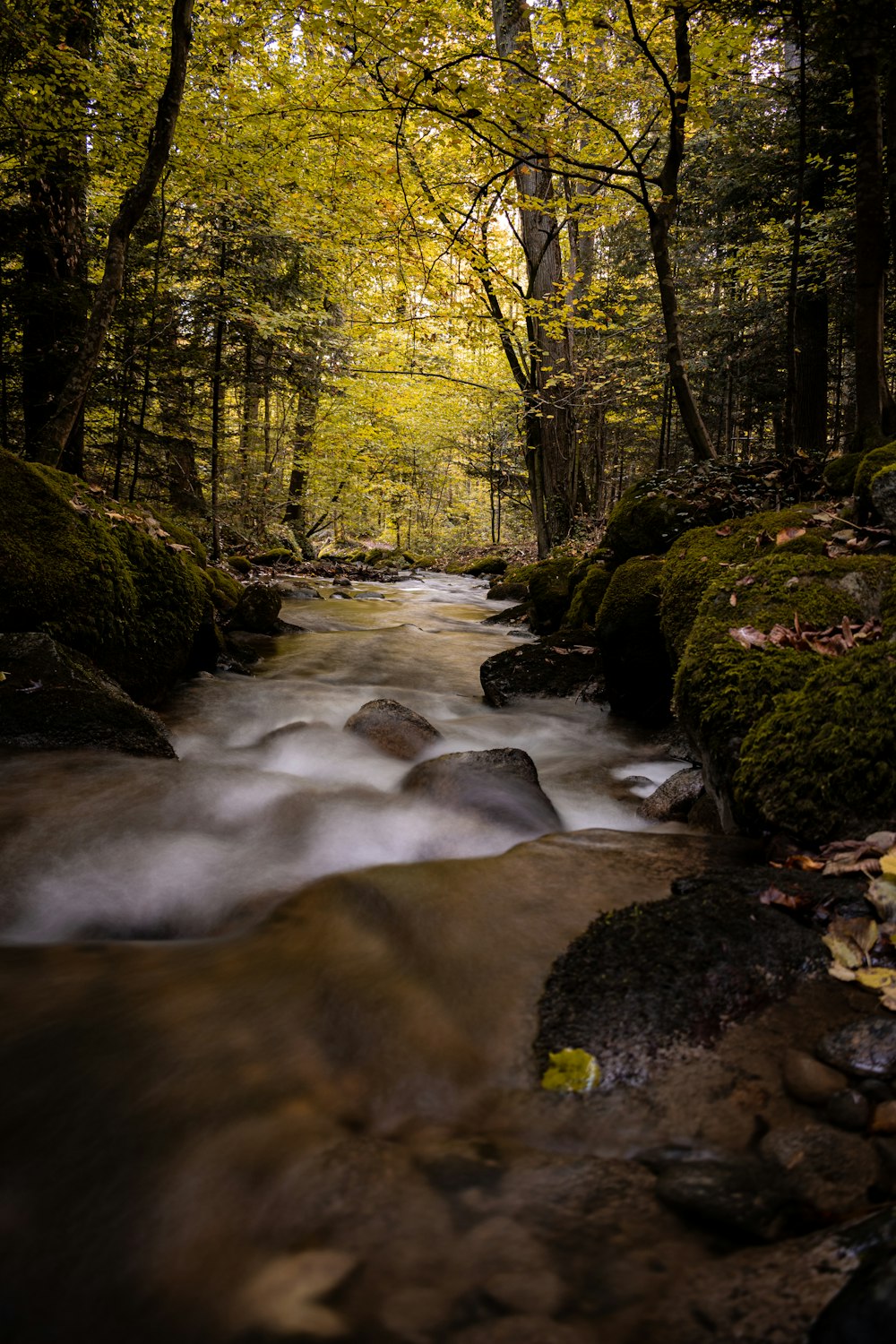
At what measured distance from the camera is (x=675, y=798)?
379cm

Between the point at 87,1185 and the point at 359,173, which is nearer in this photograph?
the point at 87,1185

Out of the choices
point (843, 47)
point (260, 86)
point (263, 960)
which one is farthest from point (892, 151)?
point (263, 960)

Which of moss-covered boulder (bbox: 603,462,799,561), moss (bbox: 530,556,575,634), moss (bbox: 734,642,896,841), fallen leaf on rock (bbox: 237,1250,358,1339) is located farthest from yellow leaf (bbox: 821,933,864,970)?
moss (bbox: 530,556,575,634)

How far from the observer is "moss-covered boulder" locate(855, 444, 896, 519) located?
4.36 metres

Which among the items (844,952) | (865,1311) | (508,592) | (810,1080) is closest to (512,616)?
(508,592)

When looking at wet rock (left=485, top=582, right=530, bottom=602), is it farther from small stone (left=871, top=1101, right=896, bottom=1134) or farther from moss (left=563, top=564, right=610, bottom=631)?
small stone (left=871, top=1101, right=896, bottom=1134)

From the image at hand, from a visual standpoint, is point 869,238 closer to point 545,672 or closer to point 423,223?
point 545,672

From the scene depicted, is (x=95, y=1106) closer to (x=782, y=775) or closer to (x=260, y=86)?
(x=782, y=775)

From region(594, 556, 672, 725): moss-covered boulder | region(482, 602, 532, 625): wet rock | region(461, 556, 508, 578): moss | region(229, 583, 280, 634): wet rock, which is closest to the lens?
region(594, 556, 672, 725): moss-covered boulder

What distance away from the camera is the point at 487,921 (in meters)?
2.57

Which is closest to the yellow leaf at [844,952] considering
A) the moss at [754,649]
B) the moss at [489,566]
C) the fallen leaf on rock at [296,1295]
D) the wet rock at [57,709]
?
the moss at [754,649]

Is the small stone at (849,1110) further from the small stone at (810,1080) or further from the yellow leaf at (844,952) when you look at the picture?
the yellow leaf at (844,952)

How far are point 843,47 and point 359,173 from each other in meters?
6.10

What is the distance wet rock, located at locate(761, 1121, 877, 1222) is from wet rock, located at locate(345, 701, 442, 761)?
376cm
